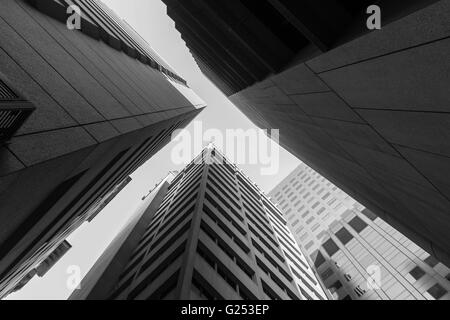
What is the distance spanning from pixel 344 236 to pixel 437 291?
20.5m

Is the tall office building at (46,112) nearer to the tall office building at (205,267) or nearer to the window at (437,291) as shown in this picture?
the tall office building at (205,267)

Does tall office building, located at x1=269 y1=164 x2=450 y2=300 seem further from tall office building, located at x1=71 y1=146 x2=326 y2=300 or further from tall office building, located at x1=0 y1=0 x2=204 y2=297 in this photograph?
tall office building, located at x1=0 y1=0 x2=204 y2=297

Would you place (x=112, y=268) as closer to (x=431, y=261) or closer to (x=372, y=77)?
(x=372, y=77)

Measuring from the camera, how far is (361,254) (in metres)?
47.7

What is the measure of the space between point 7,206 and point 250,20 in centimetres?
724

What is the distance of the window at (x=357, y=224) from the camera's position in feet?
173

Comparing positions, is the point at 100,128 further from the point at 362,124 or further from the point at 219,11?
the point at 362,124

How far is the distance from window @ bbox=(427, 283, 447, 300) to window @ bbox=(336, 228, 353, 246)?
18.0m

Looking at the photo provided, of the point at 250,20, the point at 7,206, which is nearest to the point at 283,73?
the point at 250,20

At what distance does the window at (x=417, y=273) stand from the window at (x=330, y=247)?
15.5 meters

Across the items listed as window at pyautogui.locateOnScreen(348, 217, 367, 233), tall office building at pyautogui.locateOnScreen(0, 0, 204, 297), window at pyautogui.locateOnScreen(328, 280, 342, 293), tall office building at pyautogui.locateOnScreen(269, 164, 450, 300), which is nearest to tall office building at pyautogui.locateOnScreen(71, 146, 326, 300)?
tall office building at pyautogui.locateOnScreen(0, 0, 204, 297)

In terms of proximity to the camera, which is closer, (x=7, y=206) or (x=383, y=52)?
→ (x=383, y=52)

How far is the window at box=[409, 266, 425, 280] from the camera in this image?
3734cm
